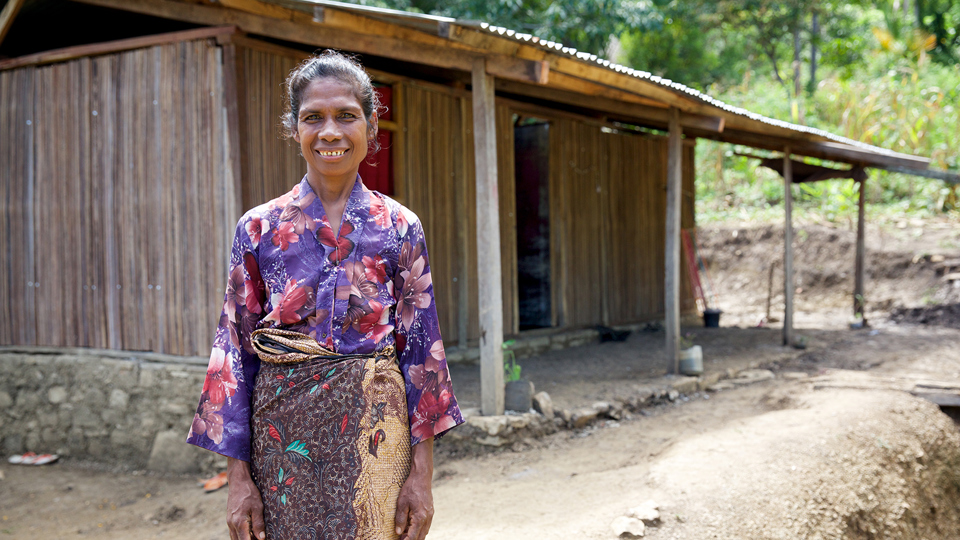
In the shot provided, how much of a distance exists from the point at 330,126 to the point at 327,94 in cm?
9

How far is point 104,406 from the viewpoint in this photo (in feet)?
19.0

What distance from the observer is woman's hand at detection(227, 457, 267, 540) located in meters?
1.73

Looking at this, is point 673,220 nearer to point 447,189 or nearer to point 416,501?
point 447,189

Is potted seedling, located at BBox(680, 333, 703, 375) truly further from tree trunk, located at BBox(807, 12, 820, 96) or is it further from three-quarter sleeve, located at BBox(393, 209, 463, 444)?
tree trunk, located at BBox(807, 12, 820, 96)

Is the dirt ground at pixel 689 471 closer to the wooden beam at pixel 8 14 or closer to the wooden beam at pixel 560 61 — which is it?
the wooden beam at pixel 560 61

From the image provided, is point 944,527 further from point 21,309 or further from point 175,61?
point 21,309

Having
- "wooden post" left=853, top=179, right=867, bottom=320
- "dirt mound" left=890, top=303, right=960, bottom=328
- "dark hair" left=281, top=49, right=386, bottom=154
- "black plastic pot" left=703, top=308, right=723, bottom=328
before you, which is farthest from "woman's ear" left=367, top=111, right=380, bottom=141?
"dirt mound" left=890, top=303, right=960, bottom=328

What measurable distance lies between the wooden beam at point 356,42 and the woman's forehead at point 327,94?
3.32 meters

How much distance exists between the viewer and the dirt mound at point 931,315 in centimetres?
1051

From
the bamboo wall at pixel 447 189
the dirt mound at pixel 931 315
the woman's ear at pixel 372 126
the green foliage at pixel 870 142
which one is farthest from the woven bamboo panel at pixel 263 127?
the green foliage at pixel 870 142

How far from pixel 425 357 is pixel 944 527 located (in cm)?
598

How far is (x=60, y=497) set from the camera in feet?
16.9

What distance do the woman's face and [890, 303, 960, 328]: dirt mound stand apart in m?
11.3

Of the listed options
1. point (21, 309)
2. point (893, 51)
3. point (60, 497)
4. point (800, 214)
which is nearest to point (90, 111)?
point (21, 309)
